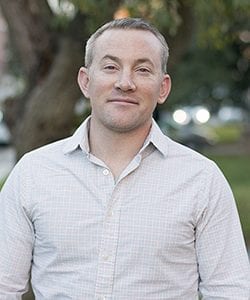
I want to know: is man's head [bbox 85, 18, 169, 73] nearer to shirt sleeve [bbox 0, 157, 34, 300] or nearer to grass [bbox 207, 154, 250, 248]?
shirt sleeve [bbox 0, 157, 34, 300]

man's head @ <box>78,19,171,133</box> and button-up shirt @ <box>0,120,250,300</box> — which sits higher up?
man's head @ <box>78,19,171,133</box>

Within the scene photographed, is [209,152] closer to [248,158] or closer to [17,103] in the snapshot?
[248,158]

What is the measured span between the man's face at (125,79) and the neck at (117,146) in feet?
0.10

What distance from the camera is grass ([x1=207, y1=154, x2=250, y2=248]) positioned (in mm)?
14284

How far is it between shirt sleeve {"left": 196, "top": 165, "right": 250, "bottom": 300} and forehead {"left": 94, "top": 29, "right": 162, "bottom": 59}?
0.47 m

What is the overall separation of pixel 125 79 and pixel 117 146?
0.25 m

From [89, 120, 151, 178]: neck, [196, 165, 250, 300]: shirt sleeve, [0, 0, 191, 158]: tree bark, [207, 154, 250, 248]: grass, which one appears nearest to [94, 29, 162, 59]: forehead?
[89, 120, 151, 178]: neck

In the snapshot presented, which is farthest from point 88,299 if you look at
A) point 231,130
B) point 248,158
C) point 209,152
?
point 231,130

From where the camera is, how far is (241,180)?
22.0m

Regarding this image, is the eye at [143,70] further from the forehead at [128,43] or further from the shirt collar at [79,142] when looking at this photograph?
the shirt collar at [79,142]

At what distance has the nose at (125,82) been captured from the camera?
2943mm

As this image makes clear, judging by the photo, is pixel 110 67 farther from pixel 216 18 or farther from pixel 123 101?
pixel 216 18

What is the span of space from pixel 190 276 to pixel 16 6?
5504 millimetres

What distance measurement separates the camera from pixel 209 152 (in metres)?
32.8
